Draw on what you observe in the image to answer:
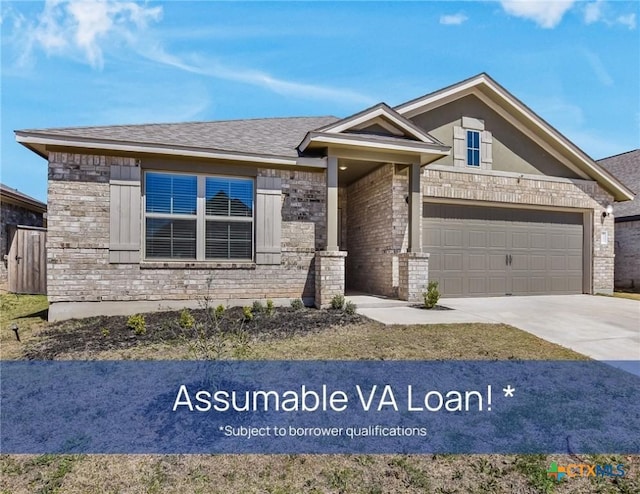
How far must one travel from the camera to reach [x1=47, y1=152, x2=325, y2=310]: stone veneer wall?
23.3 feet

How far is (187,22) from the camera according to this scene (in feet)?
23.8

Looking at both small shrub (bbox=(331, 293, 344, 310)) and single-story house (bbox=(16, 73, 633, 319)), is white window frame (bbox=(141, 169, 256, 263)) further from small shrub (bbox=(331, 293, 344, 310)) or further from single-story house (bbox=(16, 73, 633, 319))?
small shrub (bbox=(331, 293, 344, 310))

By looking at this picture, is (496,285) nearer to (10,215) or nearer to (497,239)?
(497,239)

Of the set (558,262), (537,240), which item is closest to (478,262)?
(537,240)

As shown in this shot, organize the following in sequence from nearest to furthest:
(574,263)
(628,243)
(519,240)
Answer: (519,240) → (574,263) → (628,243)

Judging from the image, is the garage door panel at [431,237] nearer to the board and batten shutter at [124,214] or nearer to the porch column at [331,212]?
the porch column at [331,212]

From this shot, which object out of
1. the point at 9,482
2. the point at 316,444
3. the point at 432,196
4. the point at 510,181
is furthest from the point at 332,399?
the point at 510,181

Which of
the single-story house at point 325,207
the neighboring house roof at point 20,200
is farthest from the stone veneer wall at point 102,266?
the neighboring house roof at point 20,200

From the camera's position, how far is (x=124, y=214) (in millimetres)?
7328

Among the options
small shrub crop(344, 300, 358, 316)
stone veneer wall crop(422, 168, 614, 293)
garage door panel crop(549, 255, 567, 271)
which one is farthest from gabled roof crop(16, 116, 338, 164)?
garage door panel crop(549, 255, 567, 271)

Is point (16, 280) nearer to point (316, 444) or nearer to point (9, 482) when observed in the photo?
point (9, 482)

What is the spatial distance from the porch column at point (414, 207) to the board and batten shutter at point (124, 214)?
609 cm

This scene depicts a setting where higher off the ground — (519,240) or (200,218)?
(200,218)

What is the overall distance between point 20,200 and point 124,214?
8596 millimetres
